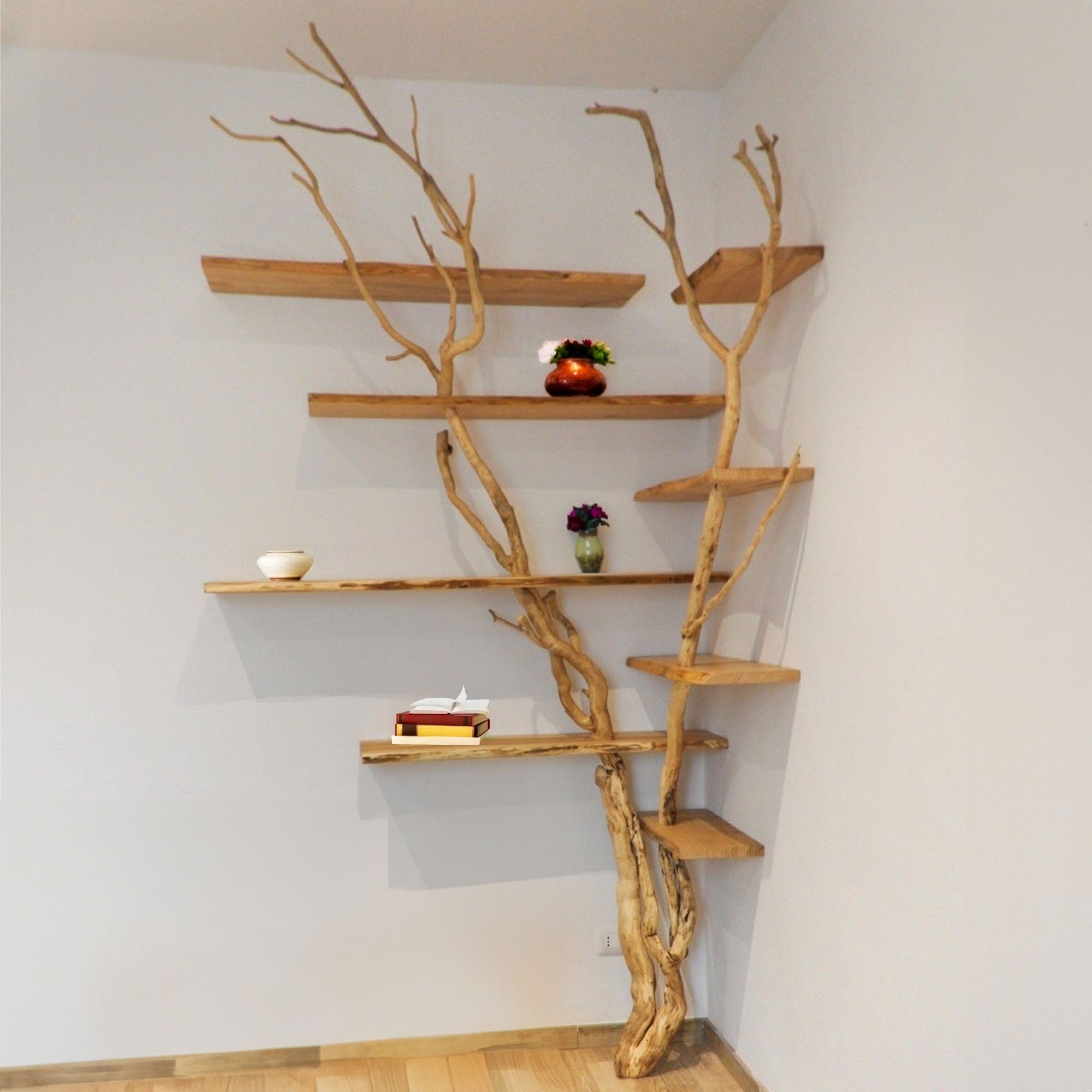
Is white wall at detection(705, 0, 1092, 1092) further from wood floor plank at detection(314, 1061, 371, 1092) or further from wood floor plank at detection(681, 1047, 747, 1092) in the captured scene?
wood floor plank at detection(314, 1061, 371, 1092)

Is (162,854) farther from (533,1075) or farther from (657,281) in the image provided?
(657,281)

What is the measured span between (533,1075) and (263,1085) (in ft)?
2.29

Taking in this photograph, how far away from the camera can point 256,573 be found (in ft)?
10.00

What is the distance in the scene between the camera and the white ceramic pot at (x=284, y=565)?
2791mm

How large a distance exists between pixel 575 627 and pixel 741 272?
1.08m

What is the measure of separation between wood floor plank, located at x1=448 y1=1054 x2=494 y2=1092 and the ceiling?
8.84 ft

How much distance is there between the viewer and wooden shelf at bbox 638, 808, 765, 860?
274cm

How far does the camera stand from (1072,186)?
5.41 feet

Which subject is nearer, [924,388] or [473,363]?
[924,388]

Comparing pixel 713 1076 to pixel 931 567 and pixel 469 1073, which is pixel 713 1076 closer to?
pixel 469 1073

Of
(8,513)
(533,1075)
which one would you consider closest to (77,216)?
(8,513)

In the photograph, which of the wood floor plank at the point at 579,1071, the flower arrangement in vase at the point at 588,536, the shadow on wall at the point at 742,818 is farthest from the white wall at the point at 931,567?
the flower arrangement in vase at the point at 588,536

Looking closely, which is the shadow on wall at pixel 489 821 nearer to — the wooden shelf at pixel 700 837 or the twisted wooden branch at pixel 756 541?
the wooden shelf at pixel 700 837

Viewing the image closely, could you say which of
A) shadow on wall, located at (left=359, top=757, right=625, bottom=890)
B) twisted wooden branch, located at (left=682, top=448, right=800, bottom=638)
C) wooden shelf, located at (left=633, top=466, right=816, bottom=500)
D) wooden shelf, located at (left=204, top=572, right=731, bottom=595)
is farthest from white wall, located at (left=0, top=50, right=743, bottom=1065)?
twisted wooden branch, located at (left=682, top=448, right=800, bottom=638)
